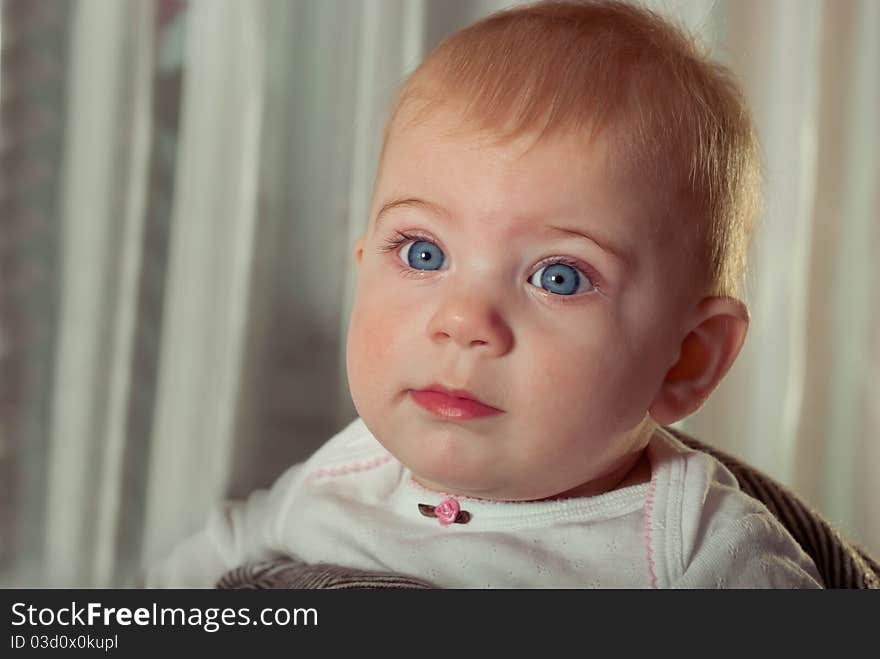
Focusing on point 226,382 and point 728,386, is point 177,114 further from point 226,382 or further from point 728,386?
point 728,386

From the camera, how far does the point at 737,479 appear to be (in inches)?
55.9

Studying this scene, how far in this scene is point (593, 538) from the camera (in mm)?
1189

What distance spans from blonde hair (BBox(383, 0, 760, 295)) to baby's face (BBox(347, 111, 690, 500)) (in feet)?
0.09

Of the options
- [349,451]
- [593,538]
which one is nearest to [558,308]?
[593,538]

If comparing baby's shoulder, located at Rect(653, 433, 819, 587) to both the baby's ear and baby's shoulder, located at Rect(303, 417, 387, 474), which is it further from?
baby's shoulder, located at Rect(303, 417, 387, 474)

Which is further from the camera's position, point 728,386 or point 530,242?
point 728,386

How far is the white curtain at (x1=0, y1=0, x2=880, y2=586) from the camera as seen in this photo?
5.95 feet

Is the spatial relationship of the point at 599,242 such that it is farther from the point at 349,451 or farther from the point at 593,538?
the point at 349,451

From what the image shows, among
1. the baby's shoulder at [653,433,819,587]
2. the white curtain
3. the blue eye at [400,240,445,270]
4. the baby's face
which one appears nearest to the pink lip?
the baby's face

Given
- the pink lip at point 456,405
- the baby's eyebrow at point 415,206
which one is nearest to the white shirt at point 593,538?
the pink lip at point 456,405

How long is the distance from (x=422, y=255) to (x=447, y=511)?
0.28 meters
